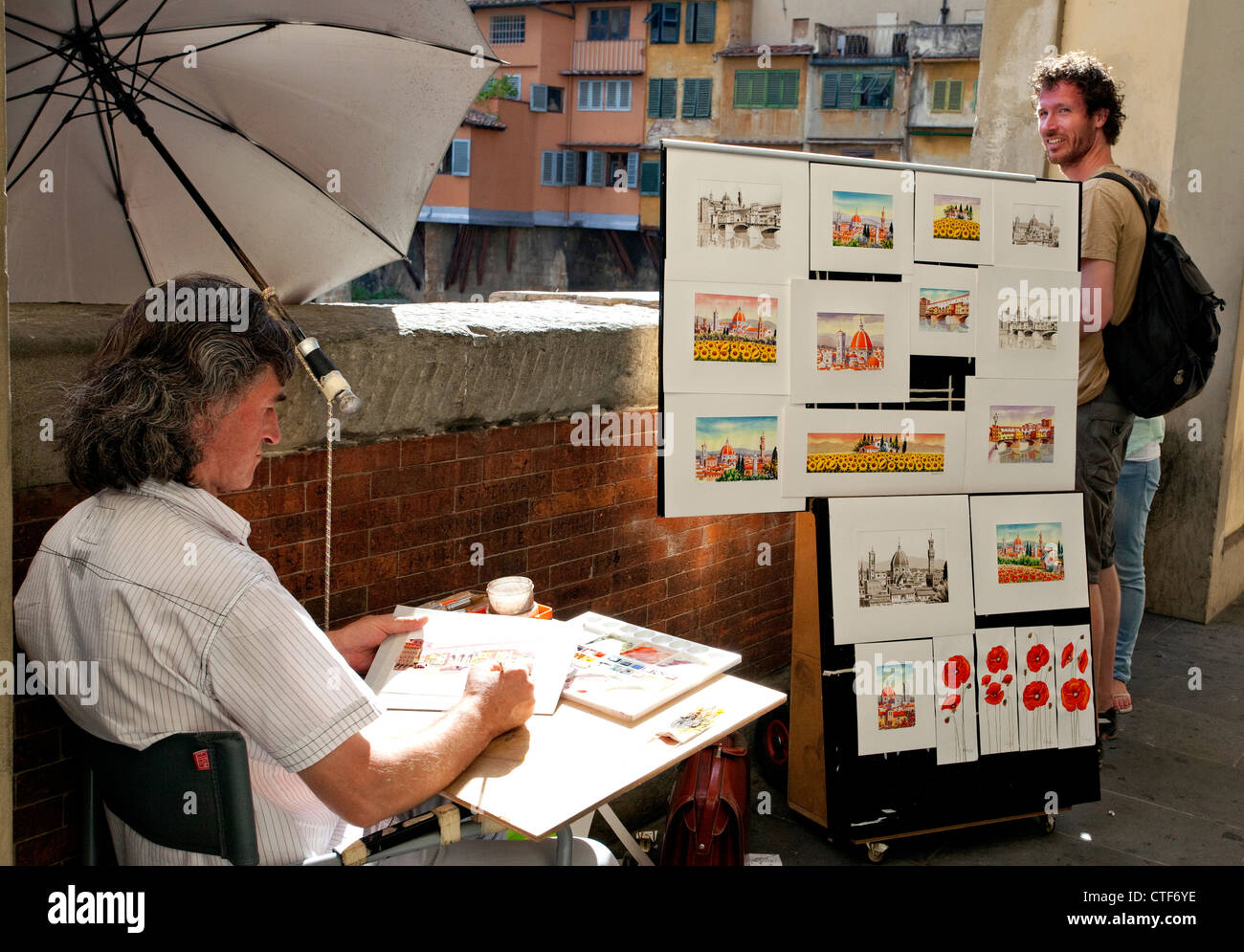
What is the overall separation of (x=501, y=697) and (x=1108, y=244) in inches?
104

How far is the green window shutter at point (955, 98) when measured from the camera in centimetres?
3528

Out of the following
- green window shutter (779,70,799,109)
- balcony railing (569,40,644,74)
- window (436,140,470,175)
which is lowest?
window (436,140,470,175)

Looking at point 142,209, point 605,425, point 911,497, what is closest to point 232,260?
point 142,209

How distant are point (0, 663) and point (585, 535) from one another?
2024mm

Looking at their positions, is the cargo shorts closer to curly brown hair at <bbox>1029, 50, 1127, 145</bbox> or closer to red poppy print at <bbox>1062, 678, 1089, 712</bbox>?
red poppy print at <bbox>1062, 678, 1089, 712</bbox>

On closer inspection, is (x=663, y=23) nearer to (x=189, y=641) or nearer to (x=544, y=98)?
(x=544, y=98)

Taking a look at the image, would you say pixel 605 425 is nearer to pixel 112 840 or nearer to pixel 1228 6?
Result: pixel 112 840

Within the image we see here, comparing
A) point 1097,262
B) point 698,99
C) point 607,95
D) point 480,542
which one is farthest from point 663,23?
point 480,542

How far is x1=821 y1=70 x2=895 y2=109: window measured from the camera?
3628cm

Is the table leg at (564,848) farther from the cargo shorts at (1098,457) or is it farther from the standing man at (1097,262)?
the cargo shorts at (1098,457)

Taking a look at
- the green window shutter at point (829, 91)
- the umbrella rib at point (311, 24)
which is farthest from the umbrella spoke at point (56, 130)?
the green window shutter at point (829, 91)

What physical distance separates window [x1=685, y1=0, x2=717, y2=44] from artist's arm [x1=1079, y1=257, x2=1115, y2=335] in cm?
3920

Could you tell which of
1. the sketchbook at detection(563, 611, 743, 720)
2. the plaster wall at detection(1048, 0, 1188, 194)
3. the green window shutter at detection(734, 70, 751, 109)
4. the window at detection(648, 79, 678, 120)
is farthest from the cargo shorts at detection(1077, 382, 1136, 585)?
the window at detection(648, 79, 678, 120)

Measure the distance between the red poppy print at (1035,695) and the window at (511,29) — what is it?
43919 mm
